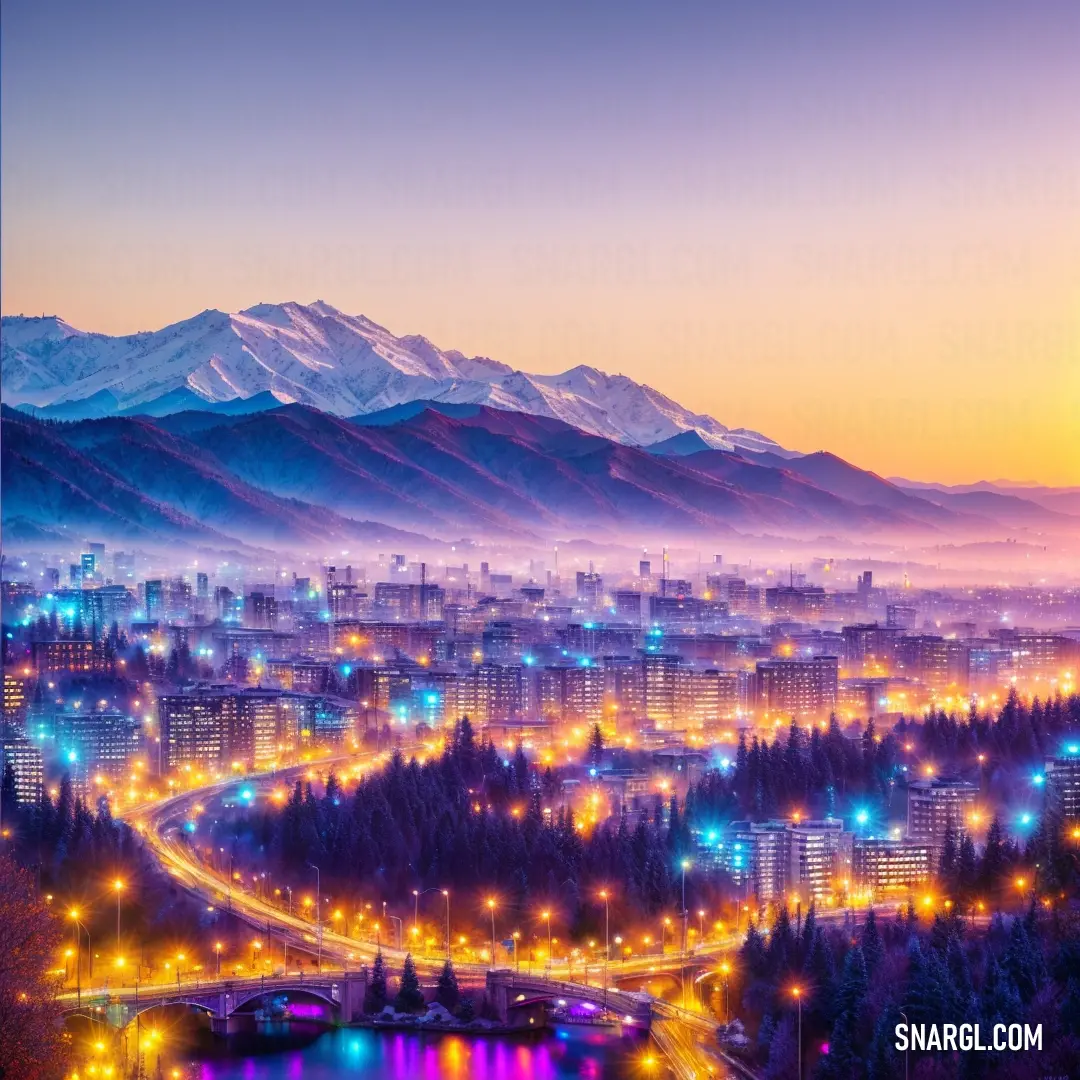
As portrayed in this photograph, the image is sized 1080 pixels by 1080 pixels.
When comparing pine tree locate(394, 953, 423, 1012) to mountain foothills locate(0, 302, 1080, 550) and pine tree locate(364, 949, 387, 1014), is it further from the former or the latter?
mountain foothills locate(0, 302, 1080, 550)

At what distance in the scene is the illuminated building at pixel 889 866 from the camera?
14047 mm

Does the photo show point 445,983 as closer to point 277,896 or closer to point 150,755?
point 277,896

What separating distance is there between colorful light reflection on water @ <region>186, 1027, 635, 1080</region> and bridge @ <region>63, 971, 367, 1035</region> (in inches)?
10.5

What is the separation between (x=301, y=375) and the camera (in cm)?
7619

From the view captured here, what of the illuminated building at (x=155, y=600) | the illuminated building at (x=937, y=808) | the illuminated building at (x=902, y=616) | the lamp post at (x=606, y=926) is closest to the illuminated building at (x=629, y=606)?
the illuminated building at (x=902, y=616)

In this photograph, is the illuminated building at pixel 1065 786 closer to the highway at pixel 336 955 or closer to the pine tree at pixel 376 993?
the highway at pixel 336 955

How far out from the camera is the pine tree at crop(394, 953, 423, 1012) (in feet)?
40.0

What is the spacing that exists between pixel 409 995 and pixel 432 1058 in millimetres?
663

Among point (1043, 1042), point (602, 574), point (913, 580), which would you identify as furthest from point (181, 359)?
point (1043, 1042)

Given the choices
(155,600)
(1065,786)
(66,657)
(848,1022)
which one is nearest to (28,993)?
(848,1022)

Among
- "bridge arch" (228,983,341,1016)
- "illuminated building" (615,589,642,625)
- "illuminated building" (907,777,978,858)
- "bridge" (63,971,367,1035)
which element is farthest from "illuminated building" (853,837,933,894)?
"illuminated building" (615,589,642,625)

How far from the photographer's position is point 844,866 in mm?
14141

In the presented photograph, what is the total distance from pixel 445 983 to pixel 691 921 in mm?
1960

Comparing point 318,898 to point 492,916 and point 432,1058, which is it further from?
point 432,1058
